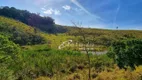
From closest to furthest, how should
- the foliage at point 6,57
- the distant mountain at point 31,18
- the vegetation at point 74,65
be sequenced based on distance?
the foliage at point 6,57
the vegetation at point 74,65
the distant mountain at point 31,18

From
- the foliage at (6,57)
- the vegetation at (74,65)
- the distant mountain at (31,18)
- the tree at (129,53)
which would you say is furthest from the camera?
the distant mountain at (31,18)

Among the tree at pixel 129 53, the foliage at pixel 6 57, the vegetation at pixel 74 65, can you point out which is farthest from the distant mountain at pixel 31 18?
the tree at pixel 129 53

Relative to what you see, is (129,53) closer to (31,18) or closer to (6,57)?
(6,57)

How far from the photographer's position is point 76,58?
56.5m

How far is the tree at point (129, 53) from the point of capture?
29719mm

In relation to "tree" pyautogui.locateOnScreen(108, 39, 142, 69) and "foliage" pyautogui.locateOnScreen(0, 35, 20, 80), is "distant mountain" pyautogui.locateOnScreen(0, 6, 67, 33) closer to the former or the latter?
"foliage" pyautogui.locateOnScreen(0, 35, 20, 80)

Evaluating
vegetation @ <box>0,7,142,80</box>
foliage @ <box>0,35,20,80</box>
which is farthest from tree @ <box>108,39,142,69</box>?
foliage @ <box>0,35,20,80</box>

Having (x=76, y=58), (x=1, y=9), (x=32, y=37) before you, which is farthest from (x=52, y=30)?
(x=76, y=58)

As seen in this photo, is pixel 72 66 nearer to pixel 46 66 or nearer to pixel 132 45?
pixel 46 66

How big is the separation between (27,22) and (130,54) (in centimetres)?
15132

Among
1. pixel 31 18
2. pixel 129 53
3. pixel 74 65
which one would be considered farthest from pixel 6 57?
pixel 31 18

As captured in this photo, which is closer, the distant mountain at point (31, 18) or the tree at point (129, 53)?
the tree at point (129, 53)

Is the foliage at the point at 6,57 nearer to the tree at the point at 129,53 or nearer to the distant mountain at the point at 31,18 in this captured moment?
the tree at the point at 129,53

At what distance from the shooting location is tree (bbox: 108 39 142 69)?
29.7m
